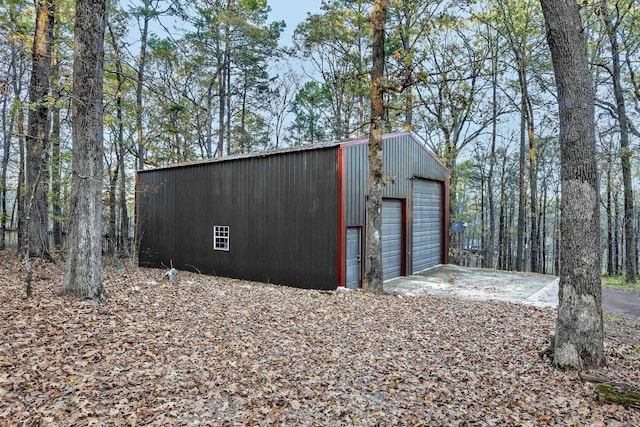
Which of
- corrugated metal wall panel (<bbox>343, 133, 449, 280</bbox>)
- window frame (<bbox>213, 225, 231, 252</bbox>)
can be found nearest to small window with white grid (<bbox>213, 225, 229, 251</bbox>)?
window frame (<bbox>213, 225, 231, 252</bbox>)

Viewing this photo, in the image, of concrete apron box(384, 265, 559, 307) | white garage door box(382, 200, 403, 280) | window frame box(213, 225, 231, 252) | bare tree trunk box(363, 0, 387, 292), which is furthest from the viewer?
window frame box(213, 225, 231, 252)

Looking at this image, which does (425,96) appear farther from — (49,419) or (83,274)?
(49,419)

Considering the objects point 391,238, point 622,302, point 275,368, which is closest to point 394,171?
point 391,238

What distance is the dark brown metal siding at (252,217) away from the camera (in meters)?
9.92

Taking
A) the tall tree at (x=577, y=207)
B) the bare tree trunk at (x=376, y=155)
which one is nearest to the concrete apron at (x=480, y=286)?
the bare tree trunk at (x=376, y=155)

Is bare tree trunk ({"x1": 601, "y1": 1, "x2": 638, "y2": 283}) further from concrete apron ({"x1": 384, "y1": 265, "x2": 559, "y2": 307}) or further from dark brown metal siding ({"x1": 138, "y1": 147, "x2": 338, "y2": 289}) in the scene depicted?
dark brown metal siding ({"x1": 138, "y1": 147, "x2": 338, "y2": 289})

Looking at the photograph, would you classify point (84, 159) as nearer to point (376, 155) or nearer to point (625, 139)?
point (376, 155)

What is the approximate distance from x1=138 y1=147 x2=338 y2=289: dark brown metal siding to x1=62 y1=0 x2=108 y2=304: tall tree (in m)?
5.54

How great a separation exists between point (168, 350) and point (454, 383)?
3.15m

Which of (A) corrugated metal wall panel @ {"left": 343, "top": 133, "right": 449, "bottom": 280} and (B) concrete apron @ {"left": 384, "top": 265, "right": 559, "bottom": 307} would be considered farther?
(A) corrugated metal wall panel @ {"left": 343, "top": 133, "right": 449, "bottom": 280}

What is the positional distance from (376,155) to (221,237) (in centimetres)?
627

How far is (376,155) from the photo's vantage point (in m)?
8.54

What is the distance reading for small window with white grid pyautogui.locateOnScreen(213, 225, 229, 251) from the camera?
39.9 feet

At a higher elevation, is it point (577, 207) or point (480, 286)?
point (577, 207)
